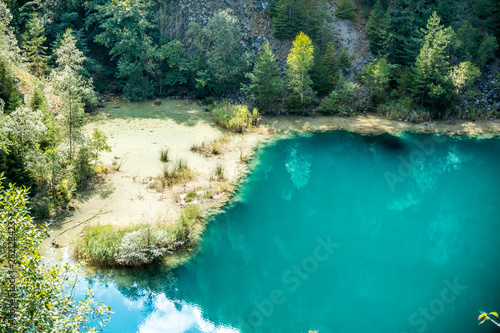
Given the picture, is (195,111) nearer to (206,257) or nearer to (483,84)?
(206,257)

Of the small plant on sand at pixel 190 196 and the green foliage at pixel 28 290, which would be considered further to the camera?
the small plant on sand at pixel 190 196

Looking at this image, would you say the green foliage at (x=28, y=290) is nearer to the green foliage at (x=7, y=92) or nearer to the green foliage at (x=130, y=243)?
the green foliage at (x=130, y=243)

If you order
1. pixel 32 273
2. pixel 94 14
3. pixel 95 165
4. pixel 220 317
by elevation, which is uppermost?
pixel 94 14

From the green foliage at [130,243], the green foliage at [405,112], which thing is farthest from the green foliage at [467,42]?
the green foliage at [130,243]

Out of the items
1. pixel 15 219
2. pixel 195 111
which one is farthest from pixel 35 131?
pixel 195 111

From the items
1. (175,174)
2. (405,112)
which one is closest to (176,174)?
(175,174)

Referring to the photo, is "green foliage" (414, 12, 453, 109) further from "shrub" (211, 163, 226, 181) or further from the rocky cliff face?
"shrub" (211, 163, 226, 181)

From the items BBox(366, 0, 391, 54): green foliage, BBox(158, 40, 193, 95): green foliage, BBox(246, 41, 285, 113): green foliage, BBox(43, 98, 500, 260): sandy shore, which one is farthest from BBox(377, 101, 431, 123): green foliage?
BBox(158, 40, 193, 95): green foliage
